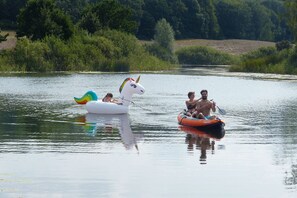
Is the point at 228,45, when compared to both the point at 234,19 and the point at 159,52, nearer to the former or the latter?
the point at 234,19

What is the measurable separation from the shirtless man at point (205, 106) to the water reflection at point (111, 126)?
256 cm

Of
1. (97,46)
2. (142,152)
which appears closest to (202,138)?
(142,152)

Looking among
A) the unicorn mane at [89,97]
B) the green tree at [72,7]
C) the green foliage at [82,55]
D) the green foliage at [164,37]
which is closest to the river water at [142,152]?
the unicorn mane at [89,97]

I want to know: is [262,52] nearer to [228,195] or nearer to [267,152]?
[267,152]

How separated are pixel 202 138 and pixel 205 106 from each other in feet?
8.13

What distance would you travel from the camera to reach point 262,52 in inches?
3878

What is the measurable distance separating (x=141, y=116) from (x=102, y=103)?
1.71 m

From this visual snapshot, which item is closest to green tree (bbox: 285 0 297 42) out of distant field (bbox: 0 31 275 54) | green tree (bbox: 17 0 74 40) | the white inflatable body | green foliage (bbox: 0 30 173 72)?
green foliage (bbox: 0 30 173 72)

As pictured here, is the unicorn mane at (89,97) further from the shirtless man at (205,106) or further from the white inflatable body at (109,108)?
the shirtless man at (205,106)

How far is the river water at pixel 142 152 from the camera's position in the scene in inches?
754

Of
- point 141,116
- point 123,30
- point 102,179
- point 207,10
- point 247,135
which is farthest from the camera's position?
point 207,10

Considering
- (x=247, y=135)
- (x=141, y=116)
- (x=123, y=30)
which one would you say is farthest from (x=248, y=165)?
(x=123, y=30)

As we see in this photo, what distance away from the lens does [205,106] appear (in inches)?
1225

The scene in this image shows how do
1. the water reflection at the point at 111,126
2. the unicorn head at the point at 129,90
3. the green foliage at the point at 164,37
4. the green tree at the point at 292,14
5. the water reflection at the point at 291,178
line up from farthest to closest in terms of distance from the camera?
1. the green foliage at the point at 164,37
2. the green tree at the point at 292,14
3. the unicorn head at the point at 129,90
4. the water reflection at the point at 111,126
5. the water reflection at the point at 291,178
